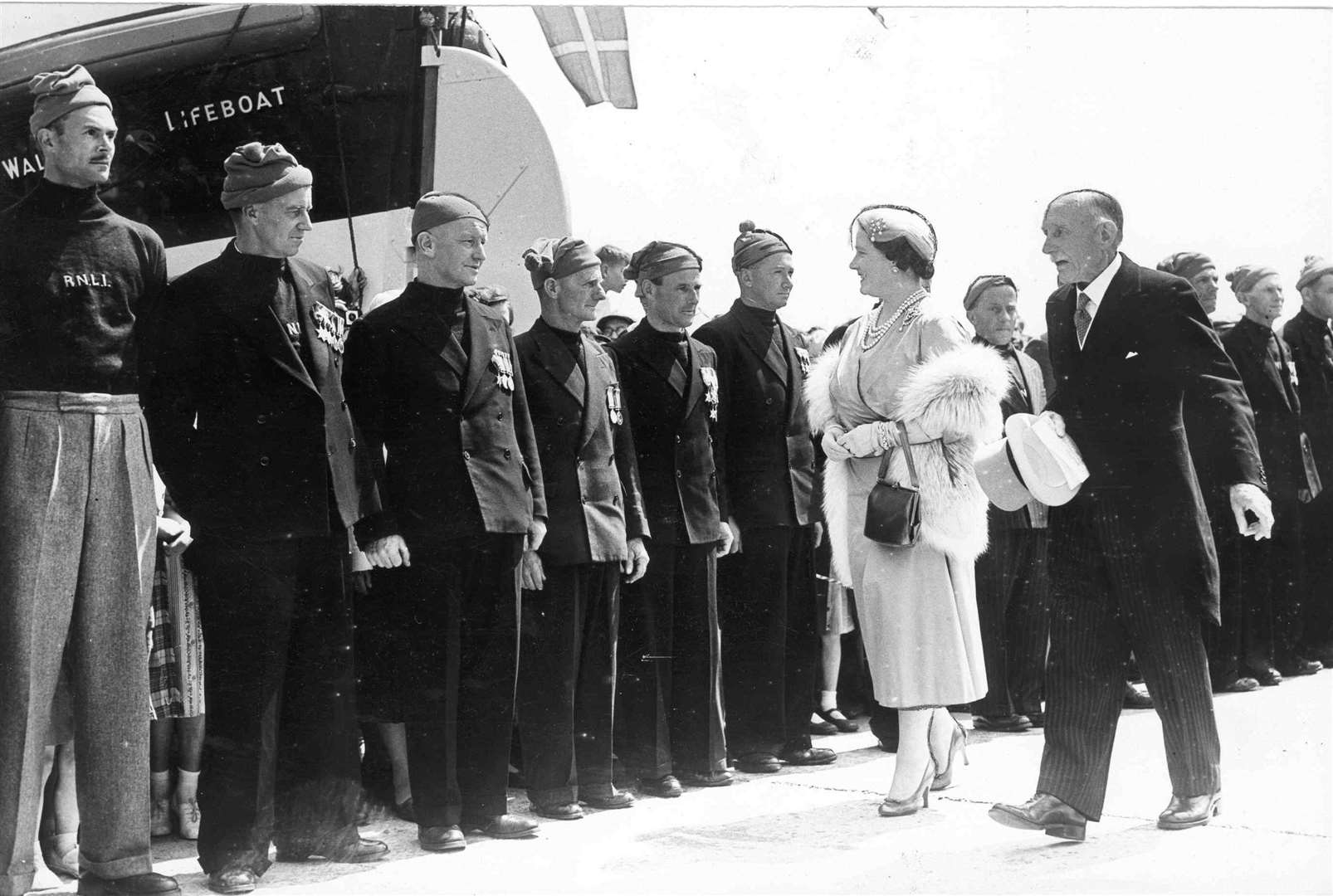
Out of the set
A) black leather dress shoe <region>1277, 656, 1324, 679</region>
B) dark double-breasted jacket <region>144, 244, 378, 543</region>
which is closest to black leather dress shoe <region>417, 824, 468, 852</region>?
dark double-breasted jacket <region>144, 244, 378, 543</region>

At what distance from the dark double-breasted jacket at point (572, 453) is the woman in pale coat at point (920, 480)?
2.67 ft

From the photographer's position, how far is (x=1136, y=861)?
13.6ft

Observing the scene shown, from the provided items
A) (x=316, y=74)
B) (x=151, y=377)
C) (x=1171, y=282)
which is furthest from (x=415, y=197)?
(x=1171, y=282)

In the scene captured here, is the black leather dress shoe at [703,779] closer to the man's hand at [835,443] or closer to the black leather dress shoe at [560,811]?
the black leather dress shoe at [560,811]

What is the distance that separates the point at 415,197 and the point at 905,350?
2.56 meters

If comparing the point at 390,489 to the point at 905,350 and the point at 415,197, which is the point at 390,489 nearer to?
the point at 905,350

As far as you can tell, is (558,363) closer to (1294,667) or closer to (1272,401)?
(1272,401)

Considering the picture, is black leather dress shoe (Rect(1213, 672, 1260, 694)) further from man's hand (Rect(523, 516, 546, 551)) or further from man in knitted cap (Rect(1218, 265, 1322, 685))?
man's hand (Rect(523, 516, 546, 551))

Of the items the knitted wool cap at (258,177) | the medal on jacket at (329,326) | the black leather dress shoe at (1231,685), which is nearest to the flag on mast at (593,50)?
the knitted wool cap at (258,177)

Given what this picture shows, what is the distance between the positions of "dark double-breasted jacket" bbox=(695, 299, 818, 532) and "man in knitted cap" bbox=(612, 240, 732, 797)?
0.55ft

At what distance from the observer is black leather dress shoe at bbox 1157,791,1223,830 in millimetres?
4461

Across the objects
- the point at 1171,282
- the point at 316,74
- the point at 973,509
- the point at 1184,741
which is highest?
the point at 316,74

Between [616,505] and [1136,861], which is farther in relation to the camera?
[616,505]

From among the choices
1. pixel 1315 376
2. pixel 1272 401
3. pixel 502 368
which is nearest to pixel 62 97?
pixel 502 368
